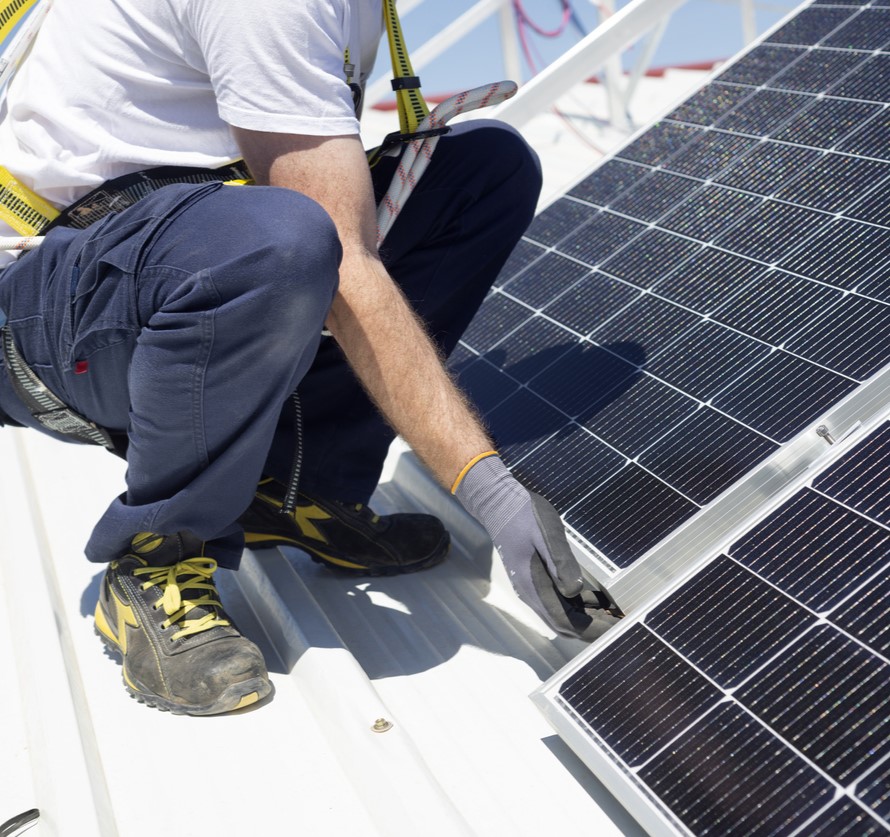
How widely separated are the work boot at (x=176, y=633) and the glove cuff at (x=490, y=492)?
581mm

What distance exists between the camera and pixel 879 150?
9.97ft

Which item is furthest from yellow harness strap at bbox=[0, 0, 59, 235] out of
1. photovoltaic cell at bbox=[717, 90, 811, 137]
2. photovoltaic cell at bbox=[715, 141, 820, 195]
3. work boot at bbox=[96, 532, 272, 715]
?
photovoltaic cell at bbox=[717, 90, 811, 137]

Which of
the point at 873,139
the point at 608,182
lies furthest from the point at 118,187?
the point at 873,139

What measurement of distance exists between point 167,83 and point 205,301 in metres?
0.57

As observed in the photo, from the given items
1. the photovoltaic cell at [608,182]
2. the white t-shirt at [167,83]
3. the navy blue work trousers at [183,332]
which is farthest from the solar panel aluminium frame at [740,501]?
the photovoltaic cell at [608,182]

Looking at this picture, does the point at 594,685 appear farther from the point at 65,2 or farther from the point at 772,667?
the point at 65,2

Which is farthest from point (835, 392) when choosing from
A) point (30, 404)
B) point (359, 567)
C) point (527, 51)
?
point (527, 51)

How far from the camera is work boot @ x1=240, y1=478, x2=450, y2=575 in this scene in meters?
2.79

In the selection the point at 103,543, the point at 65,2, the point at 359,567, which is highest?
the point at 65,2

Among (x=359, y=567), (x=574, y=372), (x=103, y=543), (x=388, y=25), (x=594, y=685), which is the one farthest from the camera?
(x=574, y=372)

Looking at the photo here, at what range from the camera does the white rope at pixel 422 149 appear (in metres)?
2.63

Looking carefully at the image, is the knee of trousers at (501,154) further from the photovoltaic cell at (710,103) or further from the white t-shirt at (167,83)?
the photovoltaic cell at (710,103)

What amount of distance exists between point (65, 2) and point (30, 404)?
94 centimetres

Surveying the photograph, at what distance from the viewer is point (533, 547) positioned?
2.16 m
